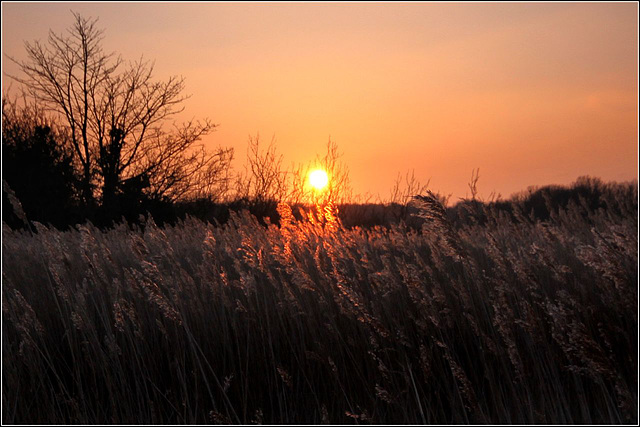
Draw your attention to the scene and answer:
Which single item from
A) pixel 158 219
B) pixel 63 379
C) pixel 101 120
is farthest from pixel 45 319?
pixel 101 120

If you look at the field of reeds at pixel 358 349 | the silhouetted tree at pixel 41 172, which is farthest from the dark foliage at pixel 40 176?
the field of reeds at pixel 358 349

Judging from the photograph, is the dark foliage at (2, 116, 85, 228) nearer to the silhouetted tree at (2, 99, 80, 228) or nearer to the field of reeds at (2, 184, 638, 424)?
the silhouetted tree at (2, 99, 80, 228)

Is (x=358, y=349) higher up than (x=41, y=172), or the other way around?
(x=41, y=172)

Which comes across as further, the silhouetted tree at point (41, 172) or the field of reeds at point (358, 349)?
the silhouetted tree at point (41, 172)

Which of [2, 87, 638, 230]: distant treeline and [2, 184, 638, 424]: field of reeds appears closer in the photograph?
[2, 184, 638, 424]: field of reeds

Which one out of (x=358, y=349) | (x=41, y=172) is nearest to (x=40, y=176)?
(x=41, y=172)

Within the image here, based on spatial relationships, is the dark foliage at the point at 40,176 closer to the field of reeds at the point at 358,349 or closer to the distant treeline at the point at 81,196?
the distant treeline at the point at 81,196

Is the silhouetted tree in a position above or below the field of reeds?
above

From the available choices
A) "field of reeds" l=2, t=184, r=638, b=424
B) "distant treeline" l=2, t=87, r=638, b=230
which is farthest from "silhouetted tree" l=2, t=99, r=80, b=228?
"field of reeds" l=2, t=184, r=638, b=424

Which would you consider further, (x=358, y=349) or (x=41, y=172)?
(x=41, y=172)

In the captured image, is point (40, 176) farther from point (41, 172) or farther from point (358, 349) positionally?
point (358, 349)

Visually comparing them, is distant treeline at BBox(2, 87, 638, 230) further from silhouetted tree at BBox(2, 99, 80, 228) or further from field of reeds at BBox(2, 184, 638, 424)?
field of reeds at BBox(2, 184, 638, 424)

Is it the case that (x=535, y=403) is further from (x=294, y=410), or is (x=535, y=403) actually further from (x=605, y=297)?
(x=294, y=410)

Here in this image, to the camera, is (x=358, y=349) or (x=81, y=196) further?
(x=81, y=196)
